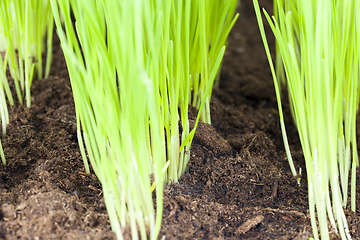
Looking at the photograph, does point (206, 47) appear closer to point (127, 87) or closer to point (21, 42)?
point (127, 87)

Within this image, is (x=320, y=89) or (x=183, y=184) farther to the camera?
(x=183, y=184)

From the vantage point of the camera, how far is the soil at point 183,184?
61cm

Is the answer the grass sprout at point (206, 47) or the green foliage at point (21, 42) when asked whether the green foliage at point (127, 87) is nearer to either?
the grass sprout at point (206, 47)

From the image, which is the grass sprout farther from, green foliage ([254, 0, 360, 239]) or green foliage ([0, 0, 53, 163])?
green foliage ([0, 0, 53, 163])

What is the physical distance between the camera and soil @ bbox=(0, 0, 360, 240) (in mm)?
614

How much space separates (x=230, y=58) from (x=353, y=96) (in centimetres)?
84

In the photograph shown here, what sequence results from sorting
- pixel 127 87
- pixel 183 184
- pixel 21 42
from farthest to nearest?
pixel 21 42
pixel 183 184
pixel 127 87

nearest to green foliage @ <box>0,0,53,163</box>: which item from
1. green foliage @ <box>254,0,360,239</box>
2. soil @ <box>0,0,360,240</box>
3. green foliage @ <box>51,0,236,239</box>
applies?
soil @ <box>0,0,360,240</box>

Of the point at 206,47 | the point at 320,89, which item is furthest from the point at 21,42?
the point at 320,89

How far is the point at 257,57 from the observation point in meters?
1.50

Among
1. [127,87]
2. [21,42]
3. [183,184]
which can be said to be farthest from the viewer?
[21,42]

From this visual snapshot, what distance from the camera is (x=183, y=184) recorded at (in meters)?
0.73

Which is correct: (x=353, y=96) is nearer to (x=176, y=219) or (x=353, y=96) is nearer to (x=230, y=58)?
(x=176, y=219)

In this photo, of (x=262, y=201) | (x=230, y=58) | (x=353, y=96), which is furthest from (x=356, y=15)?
(x=230, y=58)
